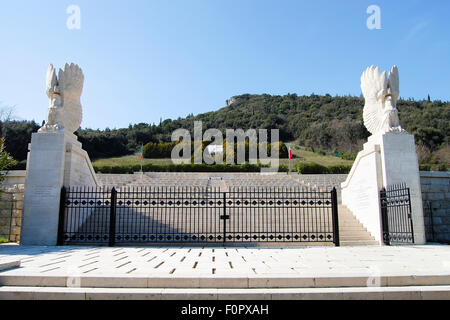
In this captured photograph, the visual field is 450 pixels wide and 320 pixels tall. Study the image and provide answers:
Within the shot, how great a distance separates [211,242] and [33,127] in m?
40.9

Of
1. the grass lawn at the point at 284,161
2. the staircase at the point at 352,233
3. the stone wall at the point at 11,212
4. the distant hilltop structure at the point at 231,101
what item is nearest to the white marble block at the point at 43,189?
the stone wall at the point at 11,212

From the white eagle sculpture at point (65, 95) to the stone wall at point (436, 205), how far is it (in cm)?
1190

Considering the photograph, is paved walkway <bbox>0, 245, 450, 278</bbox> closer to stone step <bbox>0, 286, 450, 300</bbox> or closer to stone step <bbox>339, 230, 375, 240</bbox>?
stone step <bbox>0, 286, 450, 300</bbox>

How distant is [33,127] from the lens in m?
39.7

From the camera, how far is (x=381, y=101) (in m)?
9.58

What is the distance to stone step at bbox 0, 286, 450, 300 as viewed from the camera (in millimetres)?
3551

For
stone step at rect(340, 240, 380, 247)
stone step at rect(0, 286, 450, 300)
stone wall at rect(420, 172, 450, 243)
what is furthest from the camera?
stone wall at rect(420, 172, 450, 243)

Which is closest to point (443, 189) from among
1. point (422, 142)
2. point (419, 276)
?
point (419, 276)

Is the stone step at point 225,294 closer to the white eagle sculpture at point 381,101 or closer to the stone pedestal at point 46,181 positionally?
the stone pedestal at point 46,181

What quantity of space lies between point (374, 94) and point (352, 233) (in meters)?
4.58

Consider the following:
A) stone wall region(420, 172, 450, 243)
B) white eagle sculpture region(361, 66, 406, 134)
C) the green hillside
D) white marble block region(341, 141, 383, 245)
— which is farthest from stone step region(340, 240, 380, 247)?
the green hillside

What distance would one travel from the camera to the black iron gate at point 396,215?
8.07m
